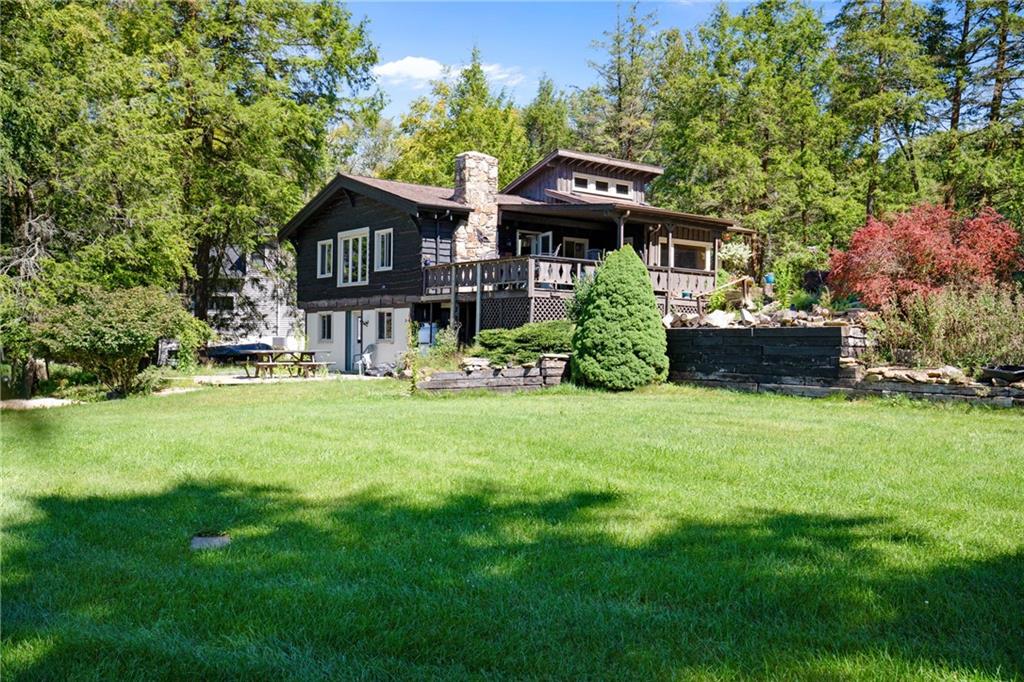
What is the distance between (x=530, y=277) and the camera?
19.8 metres

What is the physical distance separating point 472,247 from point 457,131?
59.1 ft

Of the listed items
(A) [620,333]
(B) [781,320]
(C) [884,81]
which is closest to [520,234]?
(A) [620,333]

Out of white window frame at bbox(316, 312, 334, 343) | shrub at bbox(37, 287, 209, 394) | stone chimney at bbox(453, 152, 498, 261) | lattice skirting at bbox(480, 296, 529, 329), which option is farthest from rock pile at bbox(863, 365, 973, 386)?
white window frame at bbox(316, 312, 334, 343)

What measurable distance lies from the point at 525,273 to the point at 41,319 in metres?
10.9

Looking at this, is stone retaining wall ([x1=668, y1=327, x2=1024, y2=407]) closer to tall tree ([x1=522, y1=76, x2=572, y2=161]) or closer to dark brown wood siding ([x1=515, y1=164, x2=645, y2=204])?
dark brown wood siding ([x1=515, y1=164, x2=645, y2=204])

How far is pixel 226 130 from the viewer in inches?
1132

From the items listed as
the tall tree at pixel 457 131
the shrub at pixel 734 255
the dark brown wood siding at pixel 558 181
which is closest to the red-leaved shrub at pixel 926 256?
the shrub at pixel 734 255

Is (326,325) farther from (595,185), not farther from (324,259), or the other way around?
(595,185)

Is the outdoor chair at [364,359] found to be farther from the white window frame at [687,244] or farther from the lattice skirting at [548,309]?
the white window frame at [687,244]

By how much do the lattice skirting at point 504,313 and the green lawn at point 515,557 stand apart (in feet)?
38.5

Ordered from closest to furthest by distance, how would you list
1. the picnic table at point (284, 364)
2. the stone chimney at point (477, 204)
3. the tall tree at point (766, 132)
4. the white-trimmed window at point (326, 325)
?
the picnic table at point (284, 364) → the stone chimney at point (477, 204) → the white-trimmed window at point (326, 325) → the tall tree at point (766, 132)

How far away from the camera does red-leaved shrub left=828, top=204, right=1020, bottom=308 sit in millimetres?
14367

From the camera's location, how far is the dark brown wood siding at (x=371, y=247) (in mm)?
23984

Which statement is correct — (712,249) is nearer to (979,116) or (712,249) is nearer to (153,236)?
(979,116)
